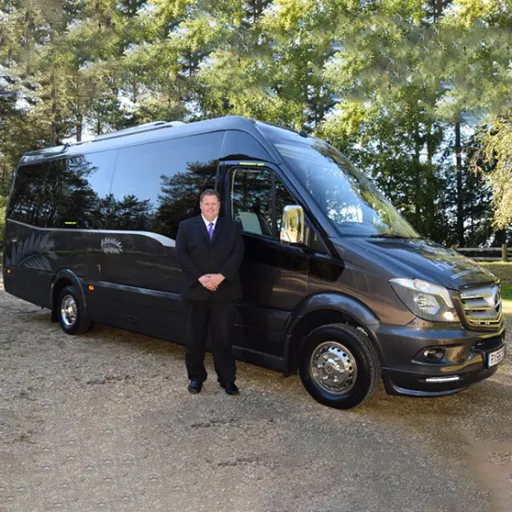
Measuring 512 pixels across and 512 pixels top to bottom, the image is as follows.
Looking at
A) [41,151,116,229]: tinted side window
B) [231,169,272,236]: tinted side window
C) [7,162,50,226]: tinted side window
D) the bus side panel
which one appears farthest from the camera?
[7,162,50,226]: tinted side window

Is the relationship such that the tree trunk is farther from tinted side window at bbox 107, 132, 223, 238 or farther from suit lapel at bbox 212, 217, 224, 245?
suit lapel at bbox 212, 217, 224, 245

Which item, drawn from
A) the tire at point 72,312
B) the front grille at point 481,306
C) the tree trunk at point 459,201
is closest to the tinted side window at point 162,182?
the tire at point 72,312

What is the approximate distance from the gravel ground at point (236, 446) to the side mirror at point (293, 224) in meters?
1.55

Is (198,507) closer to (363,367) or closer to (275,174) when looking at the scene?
(363,367)

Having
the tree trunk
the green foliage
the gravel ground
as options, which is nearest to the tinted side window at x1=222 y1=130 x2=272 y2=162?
the gravel ground

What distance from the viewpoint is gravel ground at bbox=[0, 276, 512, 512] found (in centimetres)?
336

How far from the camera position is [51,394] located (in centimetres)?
529

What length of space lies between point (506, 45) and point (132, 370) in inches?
859

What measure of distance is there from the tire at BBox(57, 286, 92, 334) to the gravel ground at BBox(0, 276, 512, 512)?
1578 mm

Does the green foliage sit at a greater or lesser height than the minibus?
greater

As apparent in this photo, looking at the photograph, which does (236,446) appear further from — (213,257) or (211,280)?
(213,257)

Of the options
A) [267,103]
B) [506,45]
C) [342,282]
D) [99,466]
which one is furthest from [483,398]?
[267,103]

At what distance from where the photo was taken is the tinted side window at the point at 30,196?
28.3 feet

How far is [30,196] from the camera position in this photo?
351 inches
